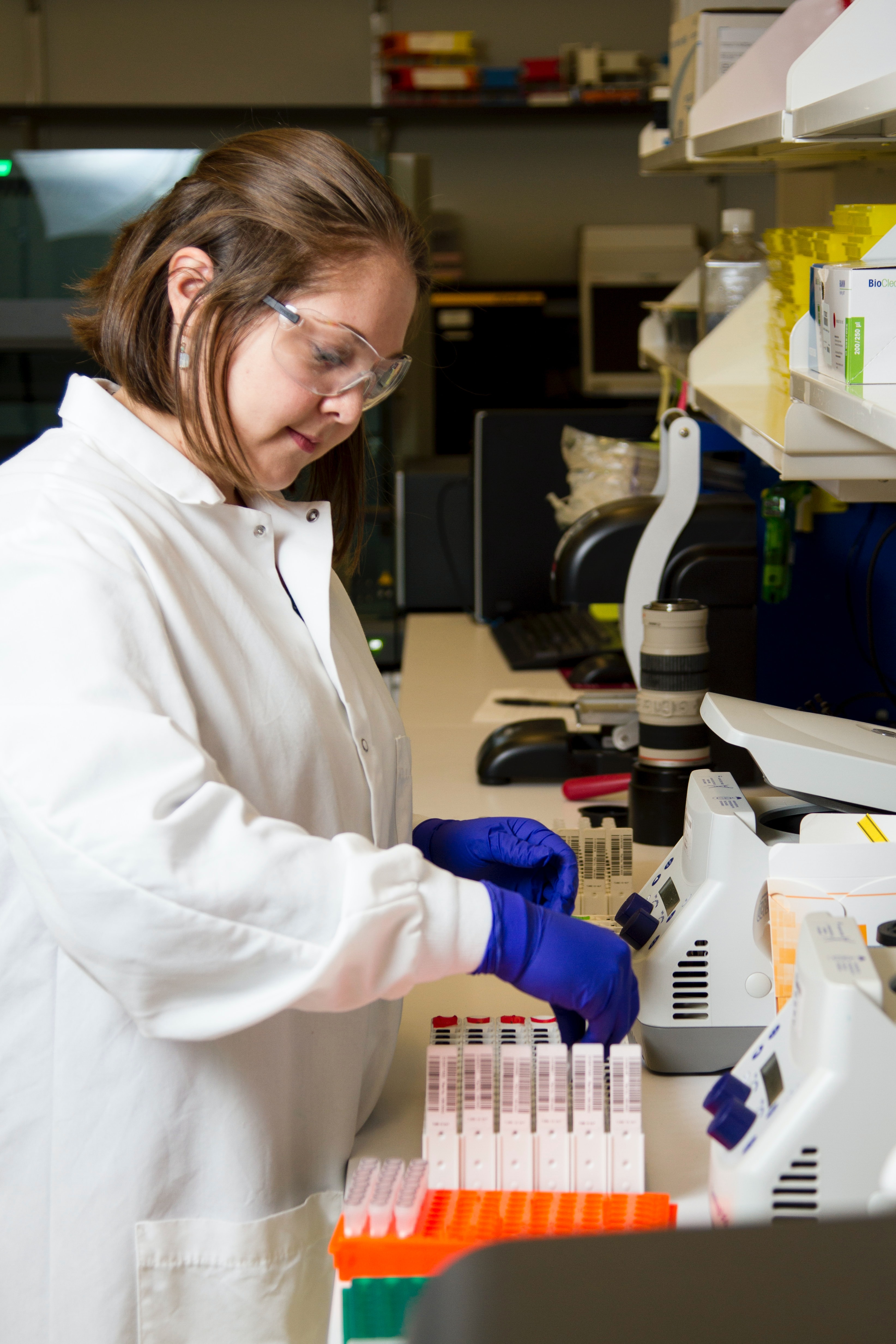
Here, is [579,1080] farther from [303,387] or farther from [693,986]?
[303,387]

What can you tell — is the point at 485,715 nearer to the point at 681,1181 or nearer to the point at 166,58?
the point at 681,1181

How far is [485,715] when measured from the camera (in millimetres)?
2346

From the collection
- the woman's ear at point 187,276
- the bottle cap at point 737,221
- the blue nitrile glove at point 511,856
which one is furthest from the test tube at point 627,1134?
the bottle cap at point 737,221

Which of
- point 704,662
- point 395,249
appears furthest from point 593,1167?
point 704,662

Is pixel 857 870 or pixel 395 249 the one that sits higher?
pixel 395 249

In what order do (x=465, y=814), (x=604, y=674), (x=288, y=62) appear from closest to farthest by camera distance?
1. (x=465, y=814)
2. (x=604, y=674)
3. (x=288, y=62)

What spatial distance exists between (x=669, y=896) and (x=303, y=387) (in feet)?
2.01

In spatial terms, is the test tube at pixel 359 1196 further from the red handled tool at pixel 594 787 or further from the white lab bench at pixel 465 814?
the red handled tool at pixel 594 787

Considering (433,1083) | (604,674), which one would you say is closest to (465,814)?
(604,674)

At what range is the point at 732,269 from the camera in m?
2.28

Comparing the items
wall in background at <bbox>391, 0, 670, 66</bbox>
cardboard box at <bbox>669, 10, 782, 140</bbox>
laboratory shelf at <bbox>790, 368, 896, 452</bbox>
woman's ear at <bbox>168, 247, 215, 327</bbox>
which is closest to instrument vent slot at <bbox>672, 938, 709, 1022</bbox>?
laboratory shelf at <bbox>790, 368, 896, 452</bbox>

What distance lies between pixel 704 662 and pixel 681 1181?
2.66ft

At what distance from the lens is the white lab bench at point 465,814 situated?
0.99 m

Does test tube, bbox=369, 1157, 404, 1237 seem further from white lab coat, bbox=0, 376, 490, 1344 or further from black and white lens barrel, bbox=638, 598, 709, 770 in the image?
black and white lens barrel, bbox=638, 598, 709, 770
